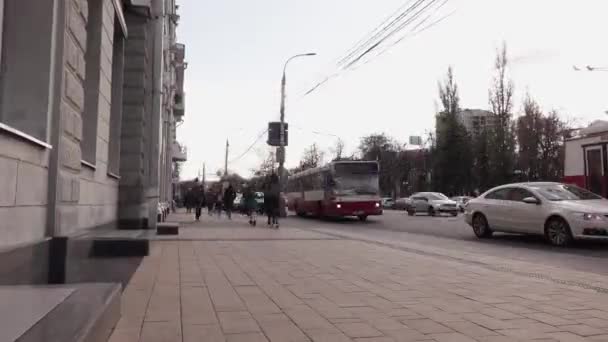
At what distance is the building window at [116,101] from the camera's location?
10.7 metres

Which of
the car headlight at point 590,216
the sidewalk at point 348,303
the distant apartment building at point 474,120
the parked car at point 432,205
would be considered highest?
the distant apartment building at point 474,120

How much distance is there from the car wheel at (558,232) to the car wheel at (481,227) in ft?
6.82

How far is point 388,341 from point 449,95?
53439mm

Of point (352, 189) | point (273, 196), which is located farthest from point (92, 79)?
point (352, 189)

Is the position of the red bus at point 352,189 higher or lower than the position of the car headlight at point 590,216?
higher

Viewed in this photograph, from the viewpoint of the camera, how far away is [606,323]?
4.41 meters

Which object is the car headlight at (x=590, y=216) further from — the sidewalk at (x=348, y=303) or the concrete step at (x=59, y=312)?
the concrete step at (x=59, y=312)

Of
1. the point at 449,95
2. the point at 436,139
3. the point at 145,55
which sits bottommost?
the point at 145,55

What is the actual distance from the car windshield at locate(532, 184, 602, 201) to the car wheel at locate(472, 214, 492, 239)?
1824 mm

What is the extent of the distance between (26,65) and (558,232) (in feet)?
37.5

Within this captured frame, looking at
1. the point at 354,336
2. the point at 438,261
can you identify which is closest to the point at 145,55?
the point at 438,261

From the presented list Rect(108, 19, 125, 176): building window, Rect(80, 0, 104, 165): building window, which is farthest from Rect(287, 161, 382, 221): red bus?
Rect(80, 0, 104, 165): building window

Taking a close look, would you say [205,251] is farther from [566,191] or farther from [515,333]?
[566,191]

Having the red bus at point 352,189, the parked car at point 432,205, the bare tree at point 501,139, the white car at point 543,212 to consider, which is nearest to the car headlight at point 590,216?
the white car at point 543,212
